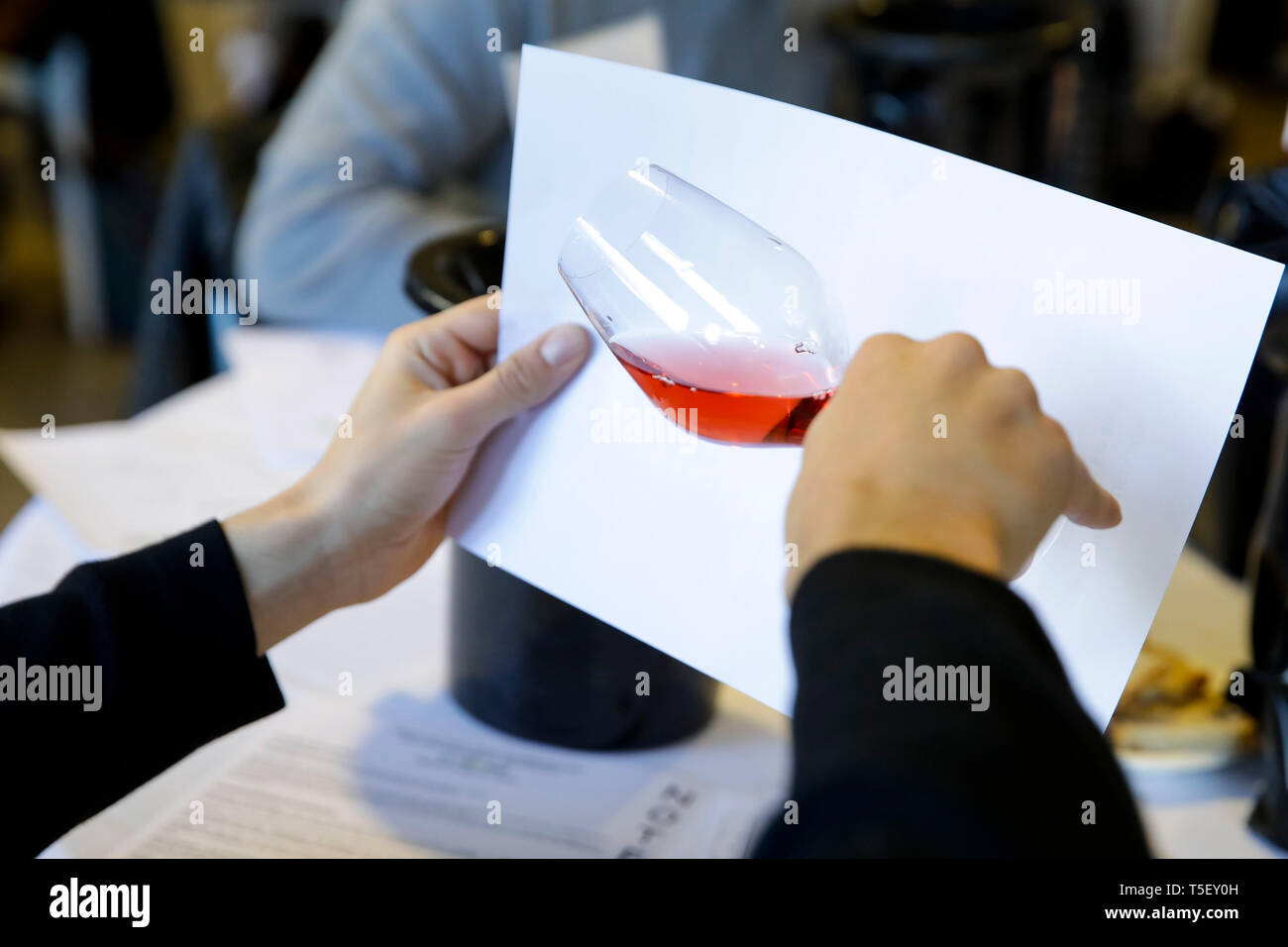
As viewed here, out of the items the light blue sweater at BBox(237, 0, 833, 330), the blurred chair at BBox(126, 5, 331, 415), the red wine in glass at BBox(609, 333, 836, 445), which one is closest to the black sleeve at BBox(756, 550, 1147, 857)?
the red wine in glass at BBox(609, 333, 836, 445)

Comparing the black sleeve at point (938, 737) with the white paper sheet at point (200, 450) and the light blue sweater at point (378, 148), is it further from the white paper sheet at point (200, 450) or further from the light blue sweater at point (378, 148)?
the light blue sweater at point (378, 148)

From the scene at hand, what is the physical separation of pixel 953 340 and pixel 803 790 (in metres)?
0.18

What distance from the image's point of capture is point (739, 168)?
1.65 feet

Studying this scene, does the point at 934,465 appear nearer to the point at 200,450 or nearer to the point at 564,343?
the point at 564,343

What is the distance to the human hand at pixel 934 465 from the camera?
0.40m

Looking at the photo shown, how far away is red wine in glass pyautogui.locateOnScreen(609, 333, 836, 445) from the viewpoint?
1.61 feet

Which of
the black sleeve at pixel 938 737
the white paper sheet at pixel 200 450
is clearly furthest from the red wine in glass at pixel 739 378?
the white paper sheet at pixel 200 450

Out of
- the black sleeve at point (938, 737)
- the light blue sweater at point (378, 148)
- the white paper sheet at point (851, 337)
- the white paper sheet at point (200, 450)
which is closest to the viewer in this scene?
the black sleeve at point (938, 737)

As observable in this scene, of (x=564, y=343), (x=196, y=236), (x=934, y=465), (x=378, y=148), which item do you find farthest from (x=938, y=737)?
(x=196, y=236)

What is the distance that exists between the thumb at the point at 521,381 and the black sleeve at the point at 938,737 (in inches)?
9.3

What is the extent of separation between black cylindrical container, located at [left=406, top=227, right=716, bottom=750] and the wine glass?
0.47ft

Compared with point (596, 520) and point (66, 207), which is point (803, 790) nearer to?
point (596, 520)

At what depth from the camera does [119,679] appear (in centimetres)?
56

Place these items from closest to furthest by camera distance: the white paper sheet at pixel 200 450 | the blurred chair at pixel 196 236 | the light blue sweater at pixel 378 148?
the white paper sheet at pixel 200 450 → the light blue sweater at pixel 378 148 → the blurred chair at pixel 196 236
